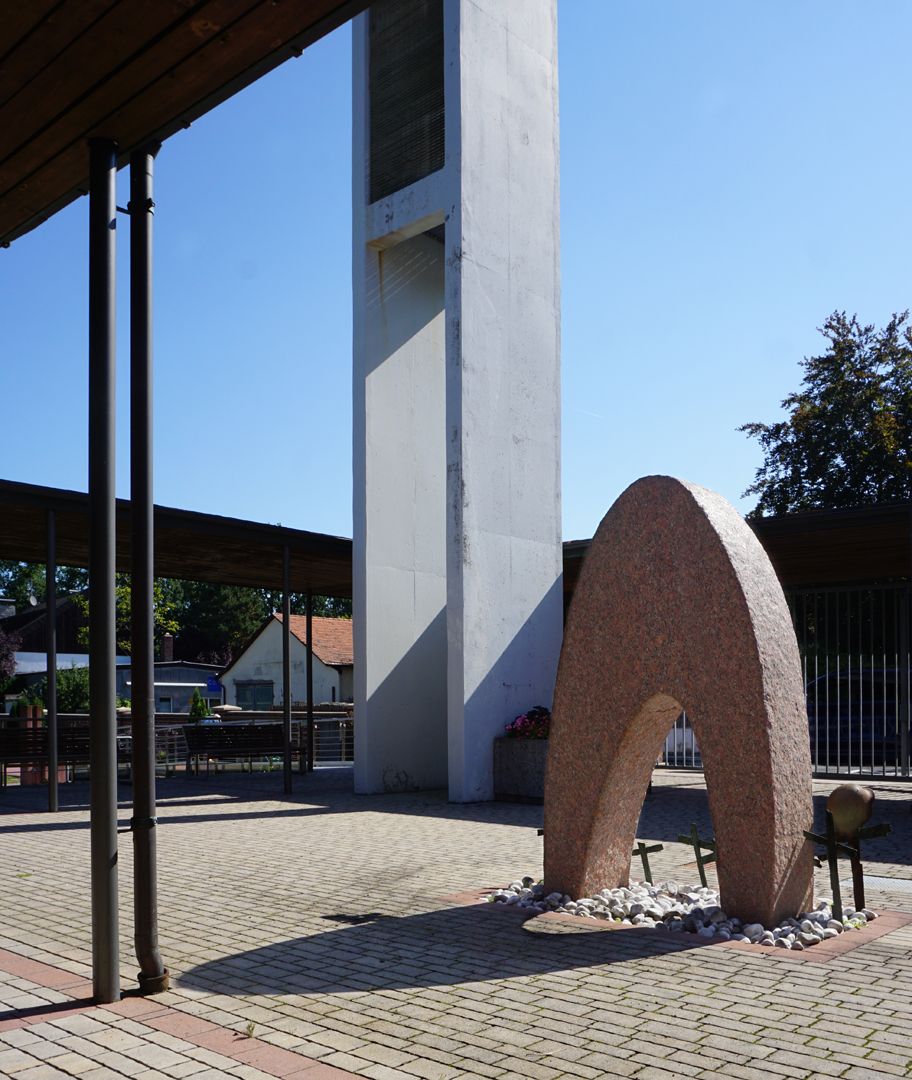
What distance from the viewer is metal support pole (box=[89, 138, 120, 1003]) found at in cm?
532

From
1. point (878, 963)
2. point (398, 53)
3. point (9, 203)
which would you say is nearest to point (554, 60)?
point (398, 53)

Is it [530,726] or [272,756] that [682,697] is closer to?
[530,726]

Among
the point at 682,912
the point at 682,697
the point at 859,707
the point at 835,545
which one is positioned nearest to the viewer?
the point at 682,697

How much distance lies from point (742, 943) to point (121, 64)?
560 cm

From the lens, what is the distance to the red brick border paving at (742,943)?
624cm

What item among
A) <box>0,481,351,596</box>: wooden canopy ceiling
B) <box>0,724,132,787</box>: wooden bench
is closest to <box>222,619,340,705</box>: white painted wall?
<box>0,481,351,596</box>: wooden canopy ceiling

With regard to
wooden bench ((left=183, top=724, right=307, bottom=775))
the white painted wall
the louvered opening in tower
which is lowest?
the white painted wall

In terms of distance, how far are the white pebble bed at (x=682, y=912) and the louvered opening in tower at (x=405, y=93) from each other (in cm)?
1187

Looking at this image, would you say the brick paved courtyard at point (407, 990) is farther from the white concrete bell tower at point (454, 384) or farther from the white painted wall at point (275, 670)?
the white painted wall at point (275, 670)

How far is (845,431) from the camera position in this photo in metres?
36.3

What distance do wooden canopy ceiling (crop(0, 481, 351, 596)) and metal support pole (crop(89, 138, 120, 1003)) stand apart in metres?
7.66

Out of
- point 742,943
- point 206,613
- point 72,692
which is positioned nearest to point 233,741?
point 742,943

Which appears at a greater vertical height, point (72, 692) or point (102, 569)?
point (102, 569)

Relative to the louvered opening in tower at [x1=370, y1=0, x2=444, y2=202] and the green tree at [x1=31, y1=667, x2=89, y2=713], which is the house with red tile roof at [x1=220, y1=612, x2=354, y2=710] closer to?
the green tree at [x1=31, y1=667, x2=89, y2=713]
